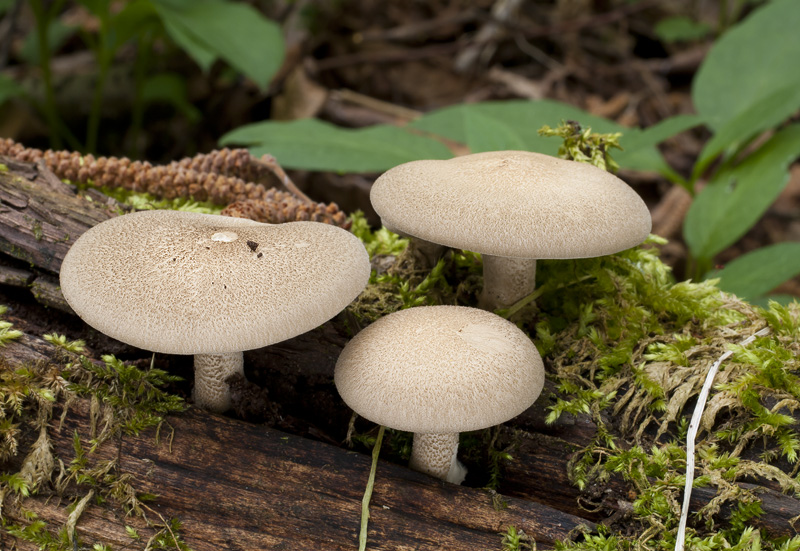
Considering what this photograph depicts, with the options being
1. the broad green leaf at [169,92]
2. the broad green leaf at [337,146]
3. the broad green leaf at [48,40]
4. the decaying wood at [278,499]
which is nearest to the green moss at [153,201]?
the broad green leaf at [337,146]

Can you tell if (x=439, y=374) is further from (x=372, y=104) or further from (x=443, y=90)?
(x=443, y=90)

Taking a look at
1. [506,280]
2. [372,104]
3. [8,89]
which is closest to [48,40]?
[8,89]

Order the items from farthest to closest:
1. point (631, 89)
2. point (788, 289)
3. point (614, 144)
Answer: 1. point (631, 89)
2. point (788, 289)
3. point (614, 144)

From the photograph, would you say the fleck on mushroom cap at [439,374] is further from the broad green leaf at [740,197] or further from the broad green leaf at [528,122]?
the broad green leaf at [740,197]

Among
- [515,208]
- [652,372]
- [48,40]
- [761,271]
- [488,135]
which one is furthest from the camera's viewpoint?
[48,40]

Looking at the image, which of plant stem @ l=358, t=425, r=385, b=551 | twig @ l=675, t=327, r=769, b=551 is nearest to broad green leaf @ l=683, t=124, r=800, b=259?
twig @ l=675, t=327, r=769, b=551

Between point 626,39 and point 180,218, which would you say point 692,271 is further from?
point 626,39

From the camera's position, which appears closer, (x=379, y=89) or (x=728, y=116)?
(x=728, y=116)

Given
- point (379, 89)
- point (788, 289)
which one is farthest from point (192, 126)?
point (788, 289)
